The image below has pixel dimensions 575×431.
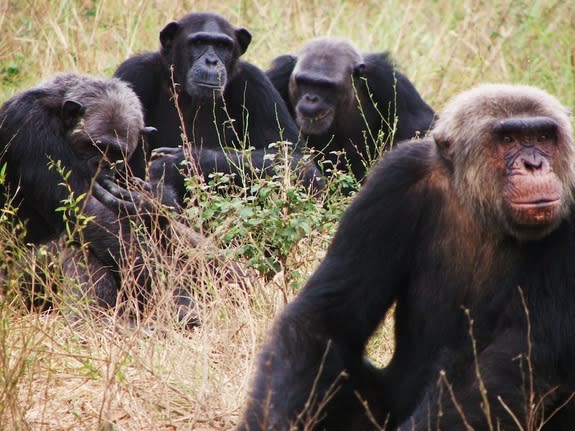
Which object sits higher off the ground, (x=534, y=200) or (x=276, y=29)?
(x=534, y=200)

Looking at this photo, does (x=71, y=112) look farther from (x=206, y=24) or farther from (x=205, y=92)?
(x=206, y=24)

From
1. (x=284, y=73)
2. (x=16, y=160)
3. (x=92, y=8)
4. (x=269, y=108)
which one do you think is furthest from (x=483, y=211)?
(x=92, y=8)

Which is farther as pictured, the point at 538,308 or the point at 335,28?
the point at 335,28

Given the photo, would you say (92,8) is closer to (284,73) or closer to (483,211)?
(284,73)

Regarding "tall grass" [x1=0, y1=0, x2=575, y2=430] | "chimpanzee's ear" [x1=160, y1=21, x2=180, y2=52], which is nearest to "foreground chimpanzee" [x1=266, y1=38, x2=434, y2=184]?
"tall grass" [x1=0, y1=0, x2=575, y2=430]

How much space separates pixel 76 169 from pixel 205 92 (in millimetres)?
2226

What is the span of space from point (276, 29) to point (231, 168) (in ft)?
13.1

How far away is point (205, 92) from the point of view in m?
10.4

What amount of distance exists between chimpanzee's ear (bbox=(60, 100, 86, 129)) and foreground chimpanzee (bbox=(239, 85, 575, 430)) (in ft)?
11.1

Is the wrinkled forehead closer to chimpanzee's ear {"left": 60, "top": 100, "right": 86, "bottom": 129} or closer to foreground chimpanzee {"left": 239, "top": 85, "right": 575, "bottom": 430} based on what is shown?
chimpanzee's ear {"left": 60, "top": 100, "right": 86, "bottom": 129}

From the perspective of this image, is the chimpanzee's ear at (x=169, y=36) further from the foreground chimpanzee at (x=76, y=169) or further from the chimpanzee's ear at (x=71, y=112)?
the chimpanzee's ear at (x=71, y=112)

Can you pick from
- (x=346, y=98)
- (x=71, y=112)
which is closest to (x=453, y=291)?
(x=71, y=112)

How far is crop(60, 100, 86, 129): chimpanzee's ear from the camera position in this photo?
8.53m

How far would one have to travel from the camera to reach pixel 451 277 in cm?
560
